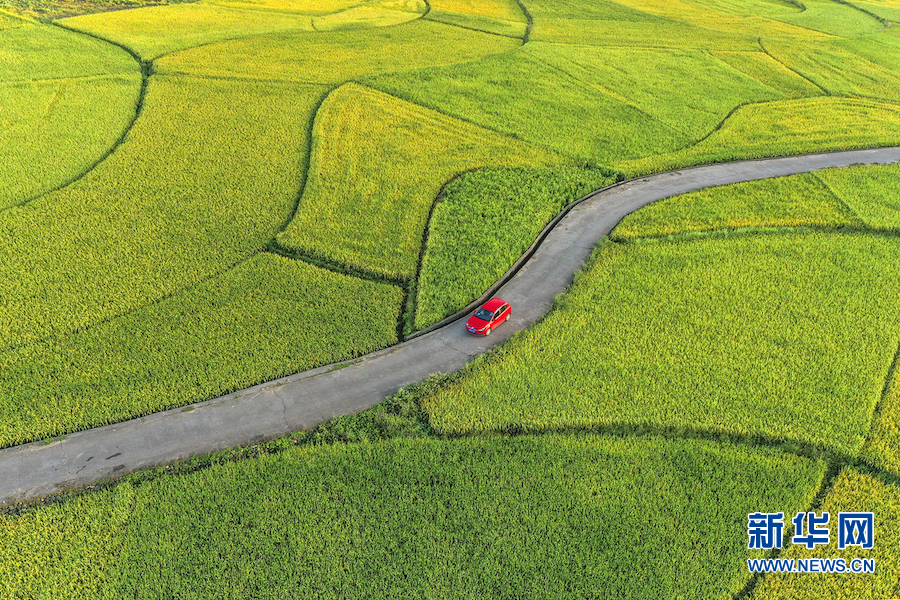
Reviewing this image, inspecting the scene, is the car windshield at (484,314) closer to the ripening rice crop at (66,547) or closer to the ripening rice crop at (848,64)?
the ripening rice crop at (66,547)

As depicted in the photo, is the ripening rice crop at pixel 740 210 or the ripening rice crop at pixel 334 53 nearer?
the ripening rice crop at pixel 740 210

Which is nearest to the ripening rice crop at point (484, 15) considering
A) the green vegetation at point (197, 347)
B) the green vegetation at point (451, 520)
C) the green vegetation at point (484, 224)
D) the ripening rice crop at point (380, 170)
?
the ripening rice crop at point (380, 170)

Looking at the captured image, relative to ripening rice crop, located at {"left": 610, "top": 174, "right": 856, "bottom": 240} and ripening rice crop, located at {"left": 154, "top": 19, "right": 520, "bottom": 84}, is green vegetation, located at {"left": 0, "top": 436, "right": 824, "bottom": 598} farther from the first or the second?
ripening rice crop, located at {"left": 154, "top": 19, "right": 520, "bottom": 84}

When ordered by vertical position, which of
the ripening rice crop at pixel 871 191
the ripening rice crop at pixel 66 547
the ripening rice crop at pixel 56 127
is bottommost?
the ripening rice crop at pixel 66 547

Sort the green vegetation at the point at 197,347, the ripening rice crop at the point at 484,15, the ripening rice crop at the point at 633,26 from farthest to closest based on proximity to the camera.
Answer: the ripening rice crop at the point at 484,15 < the ripening rice crop at the point at 633,26 < the green vegetation at the point at 197,347

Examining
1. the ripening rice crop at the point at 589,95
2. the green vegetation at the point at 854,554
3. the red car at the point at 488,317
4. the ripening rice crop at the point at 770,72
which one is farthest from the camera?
the ripening rice crop at the point at 770,72

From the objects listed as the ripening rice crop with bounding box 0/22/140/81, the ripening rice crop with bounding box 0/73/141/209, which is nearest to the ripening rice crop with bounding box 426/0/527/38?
the ripening rice crop with bounding box 0/22/140/81

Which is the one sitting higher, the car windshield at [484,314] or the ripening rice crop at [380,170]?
the ripening rice crop at [380,170]
